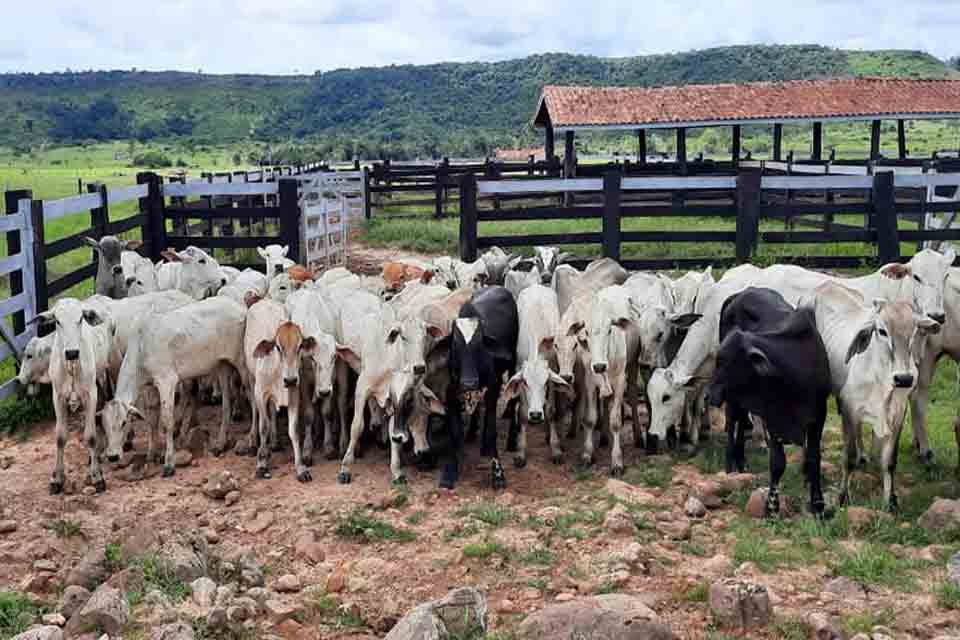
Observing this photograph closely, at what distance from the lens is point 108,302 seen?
1070cm

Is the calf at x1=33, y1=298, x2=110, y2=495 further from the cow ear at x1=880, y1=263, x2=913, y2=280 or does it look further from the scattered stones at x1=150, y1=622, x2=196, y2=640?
the cow ear at x1=880, y1=263, x2=913, y2=280

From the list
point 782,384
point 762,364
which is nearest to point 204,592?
point 762,364

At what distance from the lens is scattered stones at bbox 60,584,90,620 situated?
6219 millimetres

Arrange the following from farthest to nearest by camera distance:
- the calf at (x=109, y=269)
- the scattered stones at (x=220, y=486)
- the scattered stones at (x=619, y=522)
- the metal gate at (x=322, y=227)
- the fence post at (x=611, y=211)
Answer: the metal gate at (x=322, y=227) < the fence post at (x=611, y=211) < the calf at (x=109, y=269) < the scattered stones at (x=220, y=486) < the scattered stones at (x=619, y=522)

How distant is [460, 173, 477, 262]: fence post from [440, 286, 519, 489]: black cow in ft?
18.1

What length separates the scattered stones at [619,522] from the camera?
7.45 m

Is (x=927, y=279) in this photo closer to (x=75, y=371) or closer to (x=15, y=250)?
(x=75, y=371)

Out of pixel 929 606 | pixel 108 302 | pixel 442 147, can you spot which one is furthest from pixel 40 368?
pixel 442 147

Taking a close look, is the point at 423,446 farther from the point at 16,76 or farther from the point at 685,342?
the point at 16,76

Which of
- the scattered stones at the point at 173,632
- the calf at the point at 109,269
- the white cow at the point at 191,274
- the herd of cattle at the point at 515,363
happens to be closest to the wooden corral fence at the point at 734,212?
the white cow at the point at 191,274

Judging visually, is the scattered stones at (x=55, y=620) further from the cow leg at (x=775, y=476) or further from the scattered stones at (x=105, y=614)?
the cow leg at (x=775, y=476)

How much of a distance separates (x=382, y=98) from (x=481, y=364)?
90650 mm

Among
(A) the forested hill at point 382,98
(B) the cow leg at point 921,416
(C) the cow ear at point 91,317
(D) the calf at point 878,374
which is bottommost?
(B) the cow leg at point 921,416

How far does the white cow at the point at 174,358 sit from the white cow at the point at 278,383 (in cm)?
49
